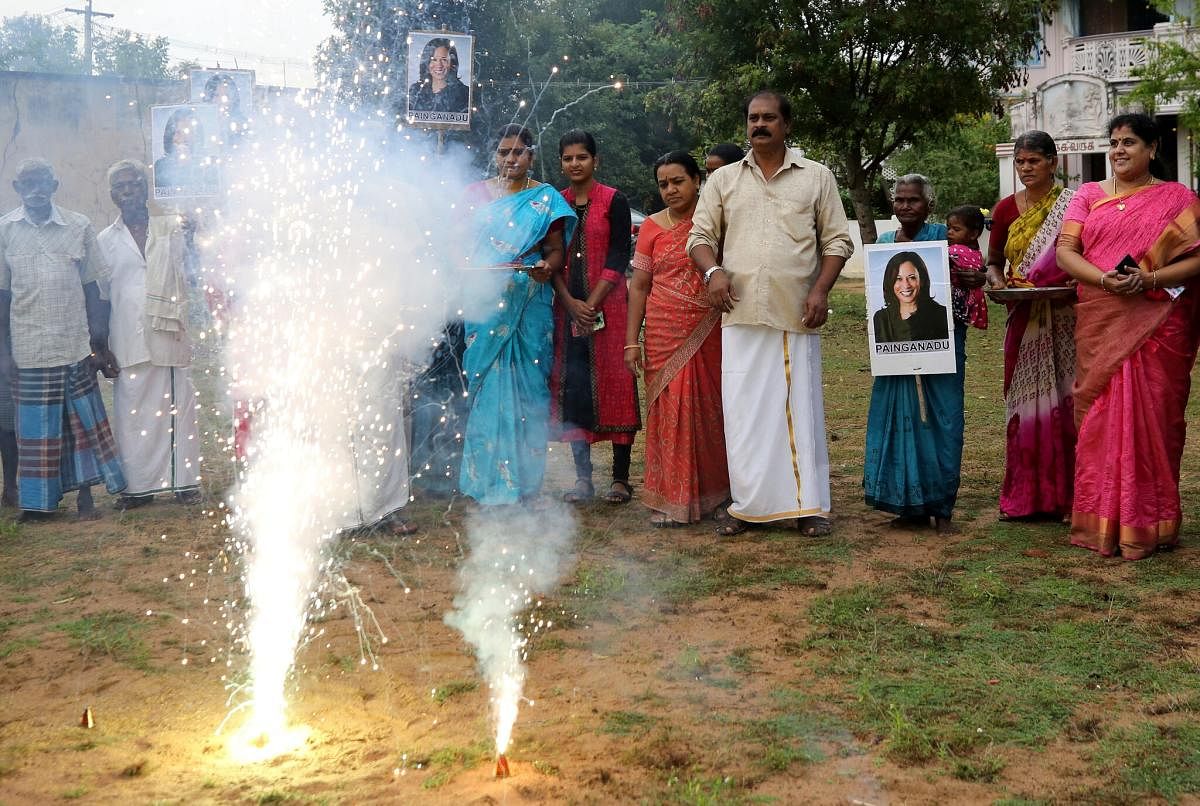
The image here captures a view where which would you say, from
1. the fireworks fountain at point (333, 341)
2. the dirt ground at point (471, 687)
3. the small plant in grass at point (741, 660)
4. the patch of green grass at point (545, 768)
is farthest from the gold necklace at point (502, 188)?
the patch of green grass at point (545, 768)

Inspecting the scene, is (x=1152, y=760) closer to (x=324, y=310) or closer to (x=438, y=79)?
(x=324, y=310)

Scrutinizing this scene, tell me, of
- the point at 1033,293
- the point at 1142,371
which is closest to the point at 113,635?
the point at 1033,293

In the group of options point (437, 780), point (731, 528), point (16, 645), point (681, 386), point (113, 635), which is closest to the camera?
point (437, 780)

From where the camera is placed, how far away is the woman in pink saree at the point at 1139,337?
5484 mm

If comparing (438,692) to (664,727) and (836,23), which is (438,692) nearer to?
(664,727)

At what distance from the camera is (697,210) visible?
20.5 feet

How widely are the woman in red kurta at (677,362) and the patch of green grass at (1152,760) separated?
3.15 meters

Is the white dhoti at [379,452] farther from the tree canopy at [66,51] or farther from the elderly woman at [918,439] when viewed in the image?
the tree canopy at [66,51]

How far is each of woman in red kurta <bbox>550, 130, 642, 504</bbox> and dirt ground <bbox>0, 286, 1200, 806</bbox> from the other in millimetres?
892

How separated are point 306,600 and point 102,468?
2.92 metres

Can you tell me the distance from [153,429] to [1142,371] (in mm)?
5677

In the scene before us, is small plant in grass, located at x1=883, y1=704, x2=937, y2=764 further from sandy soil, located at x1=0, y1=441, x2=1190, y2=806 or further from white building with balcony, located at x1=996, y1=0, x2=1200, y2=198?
white building with balcony, located at x1=996, y1=0, x2=1200, y2=198

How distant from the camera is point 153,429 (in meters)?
7.32

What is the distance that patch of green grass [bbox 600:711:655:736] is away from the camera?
3607 mm
